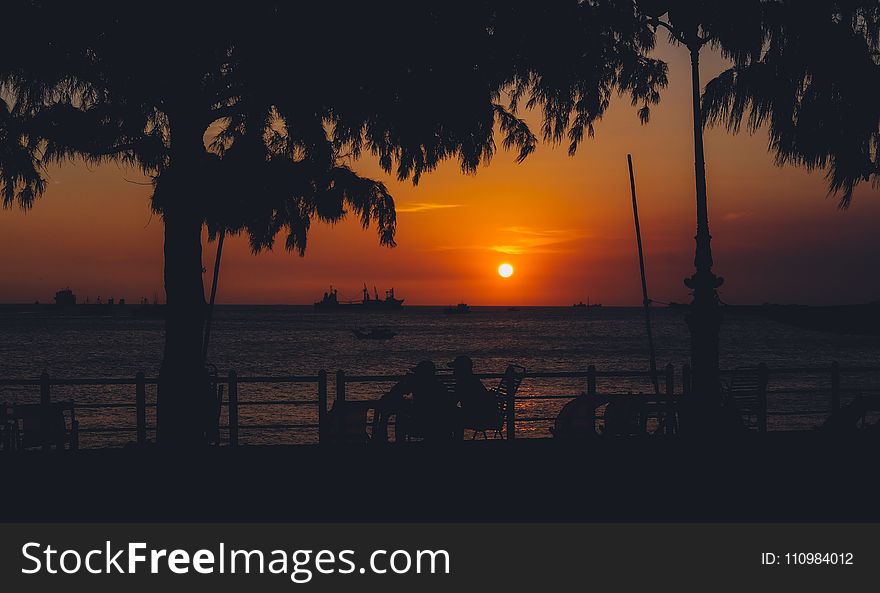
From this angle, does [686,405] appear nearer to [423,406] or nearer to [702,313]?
[702,313]

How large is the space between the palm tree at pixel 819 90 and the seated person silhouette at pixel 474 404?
17.7 feet

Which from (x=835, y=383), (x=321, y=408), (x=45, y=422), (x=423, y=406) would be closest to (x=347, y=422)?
(x=321, y=408)

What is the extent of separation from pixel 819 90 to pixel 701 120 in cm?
220

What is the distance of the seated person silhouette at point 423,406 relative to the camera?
12750mm

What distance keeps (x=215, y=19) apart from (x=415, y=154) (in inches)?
128

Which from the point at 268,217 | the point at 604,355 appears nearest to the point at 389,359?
the point at 604,355

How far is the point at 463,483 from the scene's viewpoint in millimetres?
10023

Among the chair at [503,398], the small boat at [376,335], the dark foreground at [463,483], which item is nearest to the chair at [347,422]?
the dark foreground at [463,483]

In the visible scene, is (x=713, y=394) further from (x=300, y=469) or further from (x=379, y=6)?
(x=379, y=6)

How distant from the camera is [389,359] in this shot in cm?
10119

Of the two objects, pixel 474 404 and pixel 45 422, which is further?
pixel 45 422

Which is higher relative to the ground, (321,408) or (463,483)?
(321,408)

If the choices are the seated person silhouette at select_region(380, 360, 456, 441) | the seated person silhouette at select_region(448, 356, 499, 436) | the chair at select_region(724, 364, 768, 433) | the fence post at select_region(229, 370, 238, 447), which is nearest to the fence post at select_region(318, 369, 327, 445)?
the seated person silhouette at select_region(380, 360, 456, 441)

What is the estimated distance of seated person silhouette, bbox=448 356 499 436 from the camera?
13.5 meters
